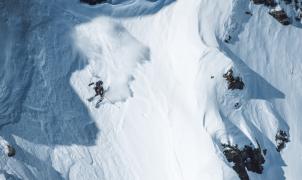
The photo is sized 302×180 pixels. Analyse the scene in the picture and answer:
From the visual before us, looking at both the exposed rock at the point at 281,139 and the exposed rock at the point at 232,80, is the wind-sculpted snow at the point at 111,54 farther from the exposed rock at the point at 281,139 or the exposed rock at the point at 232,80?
the exposed rock at the point at 281,139

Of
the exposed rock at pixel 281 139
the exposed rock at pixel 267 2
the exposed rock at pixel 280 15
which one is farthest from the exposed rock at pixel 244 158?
the exposed rock at pixel 267 2

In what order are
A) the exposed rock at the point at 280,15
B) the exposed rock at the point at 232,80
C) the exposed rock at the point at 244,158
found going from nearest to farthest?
1. the exposed rock at the point at 244,158
2. the exposed rock at the point at 232,80
3. the exposed rock at the point at 280,15

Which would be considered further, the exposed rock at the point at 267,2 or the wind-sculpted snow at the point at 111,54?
the exposed rock at the point at 267,2

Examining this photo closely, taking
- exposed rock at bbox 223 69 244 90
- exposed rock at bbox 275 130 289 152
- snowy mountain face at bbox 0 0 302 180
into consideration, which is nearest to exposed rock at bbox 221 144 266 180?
snowy mountain face at bbox 0 0 302 180

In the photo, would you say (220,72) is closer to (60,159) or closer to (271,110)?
(271,110)

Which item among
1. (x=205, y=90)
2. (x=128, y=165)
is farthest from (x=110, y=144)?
(x=205, y=90)
